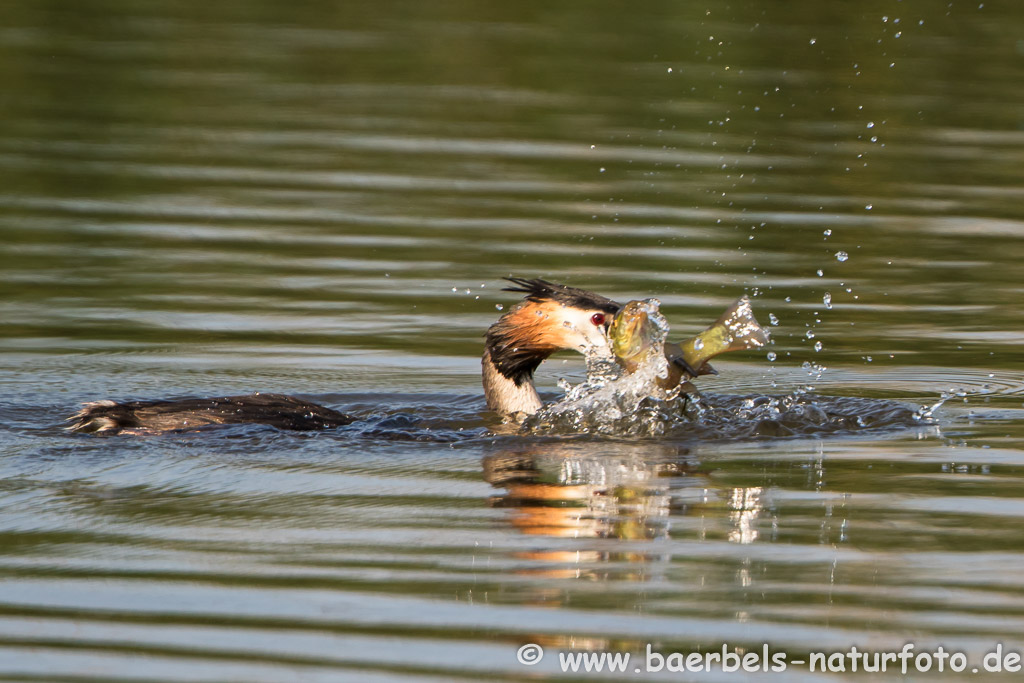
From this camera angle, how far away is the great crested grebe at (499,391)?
28.3 ft

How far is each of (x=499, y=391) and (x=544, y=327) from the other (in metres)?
0.50

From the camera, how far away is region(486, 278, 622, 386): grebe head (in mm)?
9094

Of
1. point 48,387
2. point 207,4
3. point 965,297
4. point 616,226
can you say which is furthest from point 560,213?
point 207,4

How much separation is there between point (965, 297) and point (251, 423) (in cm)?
560

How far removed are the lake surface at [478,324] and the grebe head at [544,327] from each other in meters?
0.48

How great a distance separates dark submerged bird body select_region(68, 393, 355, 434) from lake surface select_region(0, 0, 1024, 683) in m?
0.10

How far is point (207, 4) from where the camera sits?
88.7 ft

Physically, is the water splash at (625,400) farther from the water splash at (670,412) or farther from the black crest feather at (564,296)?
the black crest feather at (564,296)

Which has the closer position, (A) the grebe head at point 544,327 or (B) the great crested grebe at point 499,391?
(B) the great crested grebe at point 499,391

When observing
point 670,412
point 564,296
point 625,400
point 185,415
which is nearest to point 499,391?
point 564,296

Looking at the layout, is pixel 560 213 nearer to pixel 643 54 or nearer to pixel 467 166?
pixel 467 166

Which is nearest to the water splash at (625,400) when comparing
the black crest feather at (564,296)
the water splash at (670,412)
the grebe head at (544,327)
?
the water splash at (670,412)

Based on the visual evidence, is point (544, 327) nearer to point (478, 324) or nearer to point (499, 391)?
point (499, 391)

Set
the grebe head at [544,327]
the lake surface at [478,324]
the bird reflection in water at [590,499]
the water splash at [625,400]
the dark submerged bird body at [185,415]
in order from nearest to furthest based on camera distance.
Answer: the lake surface at [478,324], the bird reflection in water at [590,499], the dark submerged bird body at [185,415], the water splash at [625,400], the grebe head at [544,327]
